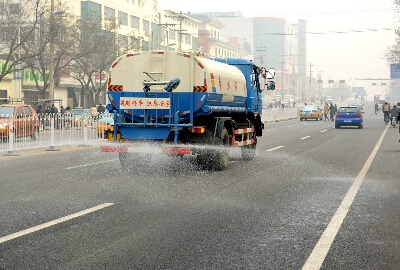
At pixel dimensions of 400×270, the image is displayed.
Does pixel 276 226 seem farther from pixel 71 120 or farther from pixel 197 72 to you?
A: pixel 71 120

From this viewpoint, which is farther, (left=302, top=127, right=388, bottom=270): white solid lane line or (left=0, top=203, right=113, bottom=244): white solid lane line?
(left=0, top=203, right=113, bottom=244): white solid lane line

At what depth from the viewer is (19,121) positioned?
21.9 metres

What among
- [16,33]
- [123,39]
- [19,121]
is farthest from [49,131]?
[123,39]

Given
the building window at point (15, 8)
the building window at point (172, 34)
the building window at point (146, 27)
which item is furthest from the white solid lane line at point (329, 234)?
the building window at point (172, 34)

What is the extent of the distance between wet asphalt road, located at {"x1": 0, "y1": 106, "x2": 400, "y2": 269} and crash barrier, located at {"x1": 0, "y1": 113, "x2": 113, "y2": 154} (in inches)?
188

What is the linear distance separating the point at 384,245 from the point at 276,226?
57.1 inches

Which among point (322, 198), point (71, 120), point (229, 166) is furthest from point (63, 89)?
point (322, 198)

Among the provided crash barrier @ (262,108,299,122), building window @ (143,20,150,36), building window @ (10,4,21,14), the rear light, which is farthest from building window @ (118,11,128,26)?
the rear light

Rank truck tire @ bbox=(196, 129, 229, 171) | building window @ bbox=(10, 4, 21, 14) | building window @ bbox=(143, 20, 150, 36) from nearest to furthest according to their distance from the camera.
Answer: truck tire @ bbox=(196, 129, 229, 171) < building window @ bbox=(10, 4, 21, 14) < building window @ bbox=(143, 20, 150, 36)

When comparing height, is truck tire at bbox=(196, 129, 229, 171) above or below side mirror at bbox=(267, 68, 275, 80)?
below

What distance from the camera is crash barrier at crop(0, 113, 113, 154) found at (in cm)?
1986

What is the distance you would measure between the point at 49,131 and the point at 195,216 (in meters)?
14.3

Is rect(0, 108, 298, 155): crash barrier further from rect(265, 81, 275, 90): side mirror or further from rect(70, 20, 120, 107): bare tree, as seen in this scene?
rect(70, 20, 120, 107): bare tree

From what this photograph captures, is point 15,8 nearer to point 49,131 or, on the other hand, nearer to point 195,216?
point 49,131
